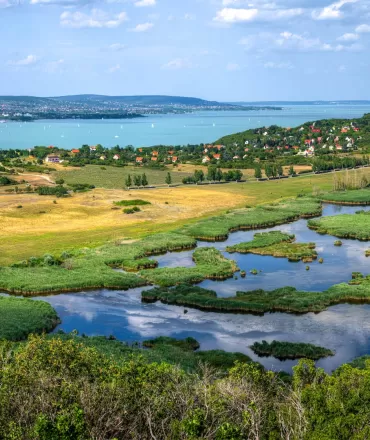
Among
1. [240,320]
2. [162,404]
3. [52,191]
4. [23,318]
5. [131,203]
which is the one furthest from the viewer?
[52,191]

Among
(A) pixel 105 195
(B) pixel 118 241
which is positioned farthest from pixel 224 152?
(B) pixel 118 241

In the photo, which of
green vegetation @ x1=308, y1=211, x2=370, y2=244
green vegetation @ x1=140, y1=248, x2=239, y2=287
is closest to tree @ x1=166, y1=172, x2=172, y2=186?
green vegetation @ x1=308, y1=211, x2=370, y2=244

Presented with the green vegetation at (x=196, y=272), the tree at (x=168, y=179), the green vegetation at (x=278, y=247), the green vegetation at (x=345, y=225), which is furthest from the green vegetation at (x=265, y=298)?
the tree at (x=168, y=179)

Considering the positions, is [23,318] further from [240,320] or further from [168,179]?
[168,179]

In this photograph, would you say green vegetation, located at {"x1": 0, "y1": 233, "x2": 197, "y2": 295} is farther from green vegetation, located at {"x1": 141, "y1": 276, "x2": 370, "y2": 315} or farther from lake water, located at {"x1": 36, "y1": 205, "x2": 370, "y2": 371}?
green vegetation, located at {"x1": 141, "y1": 276, "x2": 370, "y2": 315}

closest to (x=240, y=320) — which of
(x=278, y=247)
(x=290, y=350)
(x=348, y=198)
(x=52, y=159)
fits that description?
(x=290, y=350)

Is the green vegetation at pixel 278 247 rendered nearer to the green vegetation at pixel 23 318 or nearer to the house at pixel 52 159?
the green vegetation at pixel 23 318

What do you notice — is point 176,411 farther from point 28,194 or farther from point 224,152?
point 224,152
